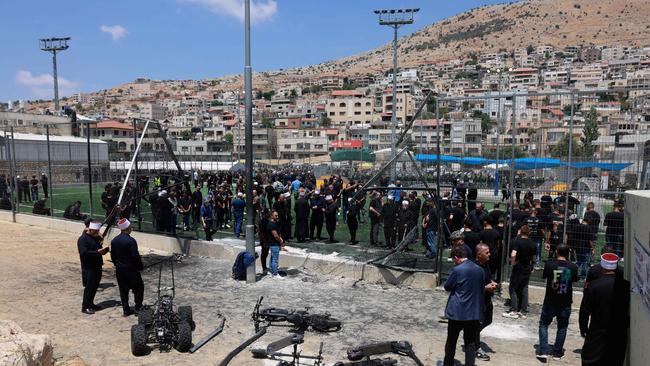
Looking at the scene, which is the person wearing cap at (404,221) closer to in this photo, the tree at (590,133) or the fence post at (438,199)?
the fence post at (438,199)

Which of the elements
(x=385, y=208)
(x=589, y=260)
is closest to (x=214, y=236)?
(x=385, y=208)

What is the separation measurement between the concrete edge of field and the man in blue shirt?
3.97 meters

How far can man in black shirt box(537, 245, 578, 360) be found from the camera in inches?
246

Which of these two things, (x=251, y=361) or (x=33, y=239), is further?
(x=33, y=239)

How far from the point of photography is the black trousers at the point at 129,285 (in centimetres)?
781

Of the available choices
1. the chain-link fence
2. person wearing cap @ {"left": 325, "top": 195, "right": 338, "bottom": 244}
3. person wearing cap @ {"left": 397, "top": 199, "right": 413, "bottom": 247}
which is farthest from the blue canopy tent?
person wearing cap @ {"left": 325, "top": 195, "right": 338, "bottom": 244}

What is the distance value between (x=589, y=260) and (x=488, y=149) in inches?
117

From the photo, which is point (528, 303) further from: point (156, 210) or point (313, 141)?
point (313, 141)

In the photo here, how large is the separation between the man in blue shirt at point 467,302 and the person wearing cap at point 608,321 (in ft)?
3.78

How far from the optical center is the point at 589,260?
945cm

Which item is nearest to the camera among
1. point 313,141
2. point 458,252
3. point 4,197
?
point 458,252

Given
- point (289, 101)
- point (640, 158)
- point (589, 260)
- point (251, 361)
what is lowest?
point (251, 361)

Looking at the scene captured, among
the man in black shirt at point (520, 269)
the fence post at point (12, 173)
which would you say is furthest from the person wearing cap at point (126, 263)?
the fence post at point (12, 173)

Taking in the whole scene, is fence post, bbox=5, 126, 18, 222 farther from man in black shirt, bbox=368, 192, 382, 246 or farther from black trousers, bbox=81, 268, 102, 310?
man in black shirt, bbox=368, 192, 382, 246
